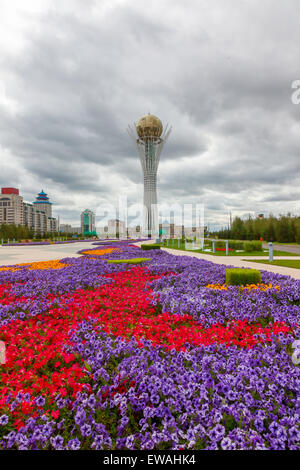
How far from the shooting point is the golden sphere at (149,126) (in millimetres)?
77062

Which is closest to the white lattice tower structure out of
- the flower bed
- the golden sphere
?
the golden sphere

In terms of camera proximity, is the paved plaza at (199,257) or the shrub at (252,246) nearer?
the paved plaza at (199,257)

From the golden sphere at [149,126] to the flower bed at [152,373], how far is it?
7945cm

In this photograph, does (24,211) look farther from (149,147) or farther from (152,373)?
(152,373)

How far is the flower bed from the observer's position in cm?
191

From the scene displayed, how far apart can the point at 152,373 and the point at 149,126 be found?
8239cm

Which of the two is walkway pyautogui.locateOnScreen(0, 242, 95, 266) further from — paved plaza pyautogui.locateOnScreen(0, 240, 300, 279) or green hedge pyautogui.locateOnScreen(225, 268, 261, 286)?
green hedge pyautogui.locateOnScreen(225, 268, 261, 286)

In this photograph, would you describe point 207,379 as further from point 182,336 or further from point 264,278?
point 264,278

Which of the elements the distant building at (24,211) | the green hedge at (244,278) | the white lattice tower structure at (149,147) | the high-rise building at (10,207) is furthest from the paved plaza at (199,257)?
the high-rise building at (10,207)

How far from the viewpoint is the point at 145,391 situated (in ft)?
7.70

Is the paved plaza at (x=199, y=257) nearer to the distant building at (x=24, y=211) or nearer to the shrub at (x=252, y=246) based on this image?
the shrub at (x=252, y=246)

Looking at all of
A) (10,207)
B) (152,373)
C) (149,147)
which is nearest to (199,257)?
(152,373)

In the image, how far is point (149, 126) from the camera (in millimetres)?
77062
